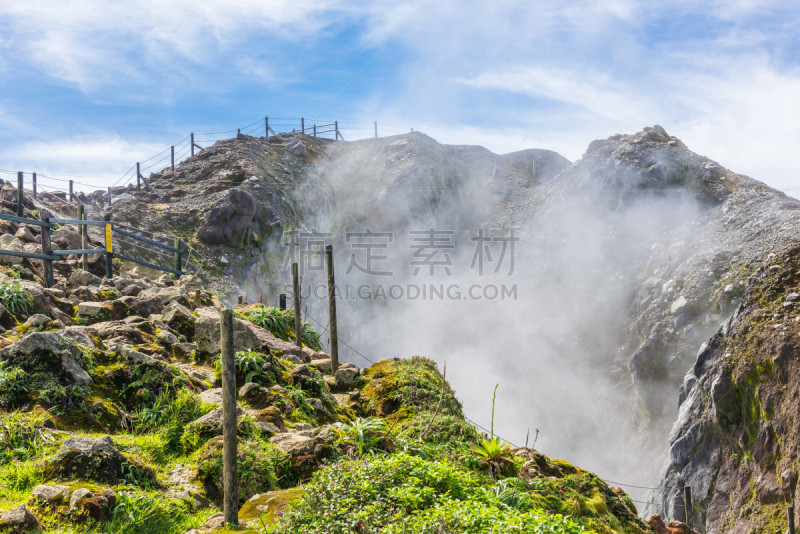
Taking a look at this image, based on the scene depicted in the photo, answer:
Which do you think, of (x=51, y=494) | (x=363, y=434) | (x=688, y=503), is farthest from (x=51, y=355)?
(x=688, y=503)

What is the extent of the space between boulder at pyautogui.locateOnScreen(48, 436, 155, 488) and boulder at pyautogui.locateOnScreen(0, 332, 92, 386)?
189 centimetres

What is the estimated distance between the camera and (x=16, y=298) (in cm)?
892

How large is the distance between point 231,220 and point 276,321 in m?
14.2

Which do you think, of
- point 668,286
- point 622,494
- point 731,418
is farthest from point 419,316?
point 622,494

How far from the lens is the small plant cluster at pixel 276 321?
49.4 ft

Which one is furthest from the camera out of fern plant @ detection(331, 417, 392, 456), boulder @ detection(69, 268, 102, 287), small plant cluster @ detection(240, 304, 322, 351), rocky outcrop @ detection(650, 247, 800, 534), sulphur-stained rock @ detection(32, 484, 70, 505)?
small plant cluster @ detection(240, 304, 322, 351)

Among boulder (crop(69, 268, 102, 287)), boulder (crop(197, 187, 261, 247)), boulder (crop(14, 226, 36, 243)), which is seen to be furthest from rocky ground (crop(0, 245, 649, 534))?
boulder (crop(197, 187, 261, 247))

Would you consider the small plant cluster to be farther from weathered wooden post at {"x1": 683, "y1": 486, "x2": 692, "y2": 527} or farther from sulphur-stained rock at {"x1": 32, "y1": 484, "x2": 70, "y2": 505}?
weathered wooden post at {"x1": 683, "y1": 486, "x2": 692, "y2": 527}

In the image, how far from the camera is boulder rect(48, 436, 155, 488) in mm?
5098

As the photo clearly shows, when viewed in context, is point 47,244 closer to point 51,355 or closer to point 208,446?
point 51,355

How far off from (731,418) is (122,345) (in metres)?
17.7

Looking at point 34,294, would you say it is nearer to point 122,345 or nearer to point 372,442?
point 122,345

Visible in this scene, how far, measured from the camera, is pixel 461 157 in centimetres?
5216

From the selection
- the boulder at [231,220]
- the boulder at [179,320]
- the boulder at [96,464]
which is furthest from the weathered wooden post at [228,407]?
the boulder at [231,220]
